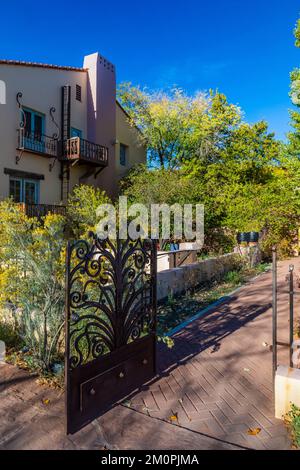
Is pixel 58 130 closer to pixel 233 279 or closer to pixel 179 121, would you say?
pixel 179 121

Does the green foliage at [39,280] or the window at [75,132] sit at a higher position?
the window at [75,132]

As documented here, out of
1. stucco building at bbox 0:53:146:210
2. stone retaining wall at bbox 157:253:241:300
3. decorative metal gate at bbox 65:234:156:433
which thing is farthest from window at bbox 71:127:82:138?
decorative metal gate at bbox 65:234:156:433

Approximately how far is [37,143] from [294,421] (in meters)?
13.6

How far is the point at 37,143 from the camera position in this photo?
44.2ft

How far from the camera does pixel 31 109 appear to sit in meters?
13.5

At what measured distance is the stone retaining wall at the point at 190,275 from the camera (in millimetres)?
6828

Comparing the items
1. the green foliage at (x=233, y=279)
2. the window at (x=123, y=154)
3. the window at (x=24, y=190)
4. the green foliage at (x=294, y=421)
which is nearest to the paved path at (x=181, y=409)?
the green foliage at (x=294, y=421)

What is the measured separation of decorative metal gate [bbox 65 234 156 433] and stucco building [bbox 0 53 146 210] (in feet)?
34.2

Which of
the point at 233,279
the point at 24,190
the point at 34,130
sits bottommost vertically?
the point at 233,279

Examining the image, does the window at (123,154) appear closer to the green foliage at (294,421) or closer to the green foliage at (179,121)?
the green foliage at (179,121)

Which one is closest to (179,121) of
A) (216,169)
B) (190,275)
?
(216,169)

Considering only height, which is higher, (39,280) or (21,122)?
(21,122)
